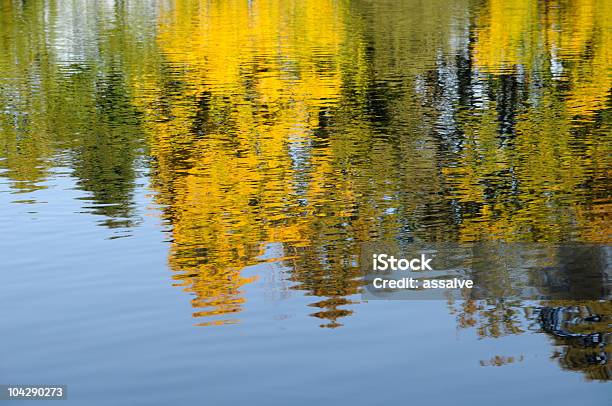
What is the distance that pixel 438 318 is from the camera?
1838 cm

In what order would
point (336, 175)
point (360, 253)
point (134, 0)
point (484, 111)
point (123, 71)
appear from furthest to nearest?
point (134, 0) → point (123, 71) → point (484, 111) → point (336, 175) → point (360, 253)

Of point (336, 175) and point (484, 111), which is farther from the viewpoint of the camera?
point (484, 111)

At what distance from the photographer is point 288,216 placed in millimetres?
25906

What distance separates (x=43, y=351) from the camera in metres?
17.3

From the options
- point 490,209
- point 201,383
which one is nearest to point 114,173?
point 490,209

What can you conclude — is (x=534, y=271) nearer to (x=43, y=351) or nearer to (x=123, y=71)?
(x=43, y=351)

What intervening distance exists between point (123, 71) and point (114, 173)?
29.6m

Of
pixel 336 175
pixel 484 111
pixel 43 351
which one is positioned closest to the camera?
pixel 43 351

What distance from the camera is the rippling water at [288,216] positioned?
1623cm

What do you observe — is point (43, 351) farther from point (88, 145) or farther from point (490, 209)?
point (88, 145)

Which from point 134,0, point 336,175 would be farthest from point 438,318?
point 134,0

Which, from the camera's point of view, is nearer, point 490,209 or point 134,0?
point 490,209

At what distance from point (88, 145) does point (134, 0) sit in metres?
101

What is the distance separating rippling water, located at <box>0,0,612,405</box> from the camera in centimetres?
1623
